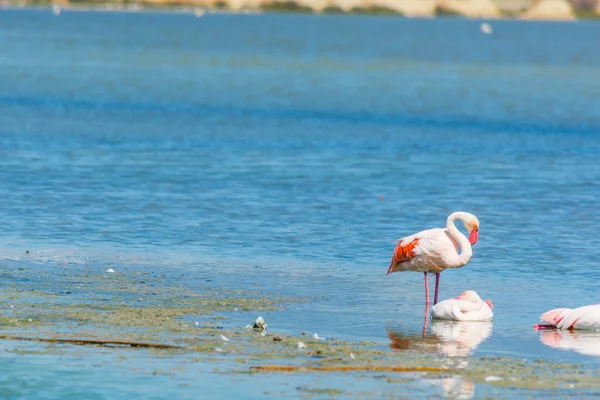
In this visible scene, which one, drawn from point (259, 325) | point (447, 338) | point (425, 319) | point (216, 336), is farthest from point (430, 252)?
point (216, 336)

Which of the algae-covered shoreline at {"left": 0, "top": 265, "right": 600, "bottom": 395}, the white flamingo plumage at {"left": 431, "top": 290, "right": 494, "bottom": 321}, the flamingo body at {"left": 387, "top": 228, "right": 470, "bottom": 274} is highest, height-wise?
the flamingo body at {"left": 387, "top": 228, "right": 470, "bottom": 274}

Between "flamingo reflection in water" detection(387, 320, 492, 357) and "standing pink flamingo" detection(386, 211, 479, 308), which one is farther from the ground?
"standing pink flamingo" detection(386, 211, 479, 308)

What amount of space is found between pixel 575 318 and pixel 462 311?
1426mm

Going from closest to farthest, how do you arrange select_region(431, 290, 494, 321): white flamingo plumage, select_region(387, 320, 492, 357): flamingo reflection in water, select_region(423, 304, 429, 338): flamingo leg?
select_region(387, 320, 492, 357): flamingo reflection in water → select_region(423, 304, 429, 338): flamingo leg → select_region(431, 290, 494, 321): white flamingo plumage

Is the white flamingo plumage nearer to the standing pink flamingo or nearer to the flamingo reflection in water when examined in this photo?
the flamingo reflection in water

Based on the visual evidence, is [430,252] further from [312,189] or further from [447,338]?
[312,189]

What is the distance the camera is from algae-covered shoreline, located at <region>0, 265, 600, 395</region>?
13742 millimetres

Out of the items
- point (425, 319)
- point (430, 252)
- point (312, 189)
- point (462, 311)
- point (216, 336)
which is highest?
point (312, 189)

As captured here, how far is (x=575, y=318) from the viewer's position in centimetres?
1641

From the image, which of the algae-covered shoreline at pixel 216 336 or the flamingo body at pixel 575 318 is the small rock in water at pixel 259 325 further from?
the flamingo body at pixel 575 318

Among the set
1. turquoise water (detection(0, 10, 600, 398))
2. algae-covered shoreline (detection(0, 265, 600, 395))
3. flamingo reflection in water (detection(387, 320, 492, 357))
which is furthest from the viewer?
turquoise water (detection(0, 10, 600, 398))

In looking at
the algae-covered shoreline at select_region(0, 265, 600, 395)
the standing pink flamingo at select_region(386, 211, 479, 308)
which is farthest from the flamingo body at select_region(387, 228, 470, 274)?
the algae-covered shoreline at select_region(0, 265, 600, 395)

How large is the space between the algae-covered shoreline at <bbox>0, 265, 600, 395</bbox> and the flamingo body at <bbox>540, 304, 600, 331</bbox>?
1.66 m

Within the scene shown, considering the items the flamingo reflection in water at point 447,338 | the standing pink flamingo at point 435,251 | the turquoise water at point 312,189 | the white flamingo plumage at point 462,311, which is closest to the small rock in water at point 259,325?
the turquoise water at point 312,189
